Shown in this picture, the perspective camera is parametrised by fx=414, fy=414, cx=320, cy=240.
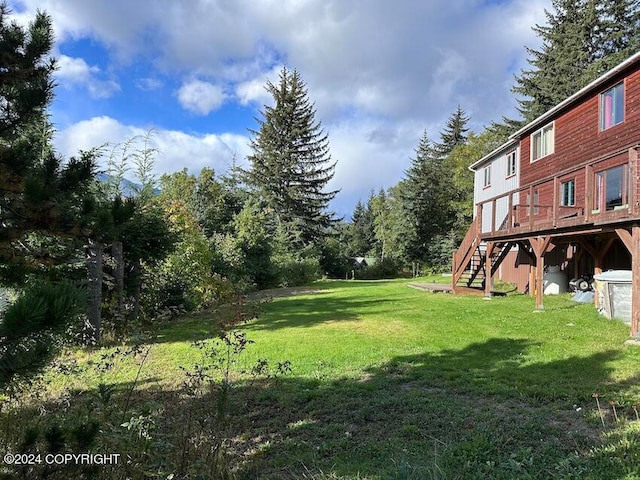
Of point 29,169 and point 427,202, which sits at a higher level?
point 427,202

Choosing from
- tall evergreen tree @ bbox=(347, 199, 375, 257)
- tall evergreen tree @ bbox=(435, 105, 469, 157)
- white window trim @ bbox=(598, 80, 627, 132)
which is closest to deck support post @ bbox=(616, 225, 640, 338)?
white window trim @ bbox=(598, 80, 627, 132)

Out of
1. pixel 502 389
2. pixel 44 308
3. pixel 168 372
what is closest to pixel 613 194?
pixel 502 389

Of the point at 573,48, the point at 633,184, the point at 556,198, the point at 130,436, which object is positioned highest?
the point at 573,48

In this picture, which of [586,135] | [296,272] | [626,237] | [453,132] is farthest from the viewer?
[453,132]

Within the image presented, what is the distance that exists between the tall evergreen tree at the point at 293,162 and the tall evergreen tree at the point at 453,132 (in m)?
11.0

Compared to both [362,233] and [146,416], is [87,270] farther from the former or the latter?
[362,233]

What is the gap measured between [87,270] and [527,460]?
25.5 feet

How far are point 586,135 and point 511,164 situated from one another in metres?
5.29

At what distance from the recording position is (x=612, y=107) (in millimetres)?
12000

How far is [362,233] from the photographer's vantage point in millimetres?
55531

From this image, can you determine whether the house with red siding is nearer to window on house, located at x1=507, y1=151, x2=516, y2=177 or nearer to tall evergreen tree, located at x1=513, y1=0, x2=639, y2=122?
window on house, located at x1=507, y1=151, x2=516, y2=177

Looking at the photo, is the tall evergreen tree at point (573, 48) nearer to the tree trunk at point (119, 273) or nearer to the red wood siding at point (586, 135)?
the red wood siding at point (586, 135)

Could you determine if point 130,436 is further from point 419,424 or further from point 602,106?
point 602,106

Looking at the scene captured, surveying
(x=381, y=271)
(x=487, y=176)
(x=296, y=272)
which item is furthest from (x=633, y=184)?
(x=381, y=271)
